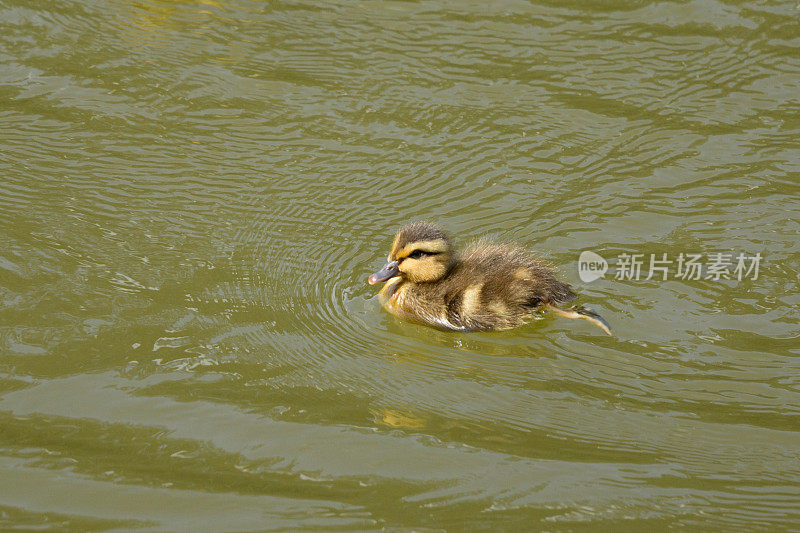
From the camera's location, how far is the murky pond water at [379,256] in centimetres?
335

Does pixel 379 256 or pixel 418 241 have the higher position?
pixel 418 241

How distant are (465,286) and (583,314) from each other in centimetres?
56

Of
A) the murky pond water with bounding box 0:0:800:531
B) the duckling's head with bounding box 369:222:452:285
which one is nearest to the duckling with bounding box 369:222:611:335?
the duckling's head with bounding box 369:222:452:285

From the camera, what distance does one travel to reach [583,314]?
433 cm

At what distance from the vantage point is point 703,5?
7.00m

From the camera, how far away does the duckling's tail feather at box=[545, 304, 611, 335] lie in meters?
4.27

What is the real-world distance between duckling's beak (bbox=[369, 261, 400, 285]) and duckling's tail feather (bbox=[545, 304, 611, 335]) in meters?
0.72

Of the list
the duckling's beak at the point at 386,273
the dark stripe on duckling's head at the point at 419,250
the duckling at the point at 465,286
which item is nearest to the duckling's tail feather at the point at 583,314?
the duckling at the point at 465,286

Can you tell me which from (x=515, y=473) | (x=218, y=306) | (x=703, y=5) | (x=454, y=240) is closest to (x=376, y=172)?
(x=454, y=240)

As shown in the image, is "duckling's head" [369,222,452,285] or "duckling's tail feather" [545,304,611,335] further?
"duckling's head" [369,222,452,285]

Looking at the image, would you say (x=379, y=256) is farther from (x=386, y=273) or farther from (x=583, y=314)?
(x=583, y=314)

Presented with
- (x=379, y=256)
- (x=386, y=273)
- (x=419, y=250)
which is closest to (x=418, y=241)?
(x=419, y=250)

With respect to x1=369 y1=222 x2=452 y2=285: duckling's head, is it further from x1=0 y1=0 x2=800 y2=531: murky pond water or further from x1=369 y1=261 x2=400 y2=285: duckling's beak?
x1=0 y1=0 x2=800 y2=531: murky pond water

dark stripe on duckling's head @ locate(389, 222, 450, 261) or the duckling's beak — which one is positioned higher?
dark stripe on duckling's head @ locate(389, 222, 450, 261)
